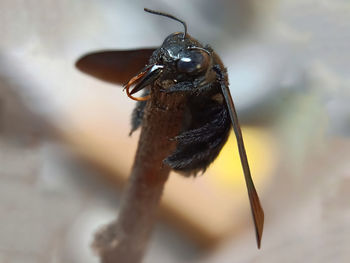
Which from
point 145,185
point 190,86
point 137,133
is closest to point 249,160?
point 137,133

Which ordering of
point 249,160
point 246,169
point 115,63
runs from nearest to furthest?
point 246,169 → point 115,63 → point 249,160

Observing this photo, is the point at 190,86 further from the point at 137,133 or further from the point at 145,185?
the point at 137,133

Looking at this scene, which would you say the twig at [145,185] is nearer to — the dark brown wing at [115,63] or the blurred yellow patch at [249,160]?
the dark brown wing at [115,63]

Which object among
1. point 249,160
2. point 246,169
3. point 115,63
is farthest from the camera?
point 249,160

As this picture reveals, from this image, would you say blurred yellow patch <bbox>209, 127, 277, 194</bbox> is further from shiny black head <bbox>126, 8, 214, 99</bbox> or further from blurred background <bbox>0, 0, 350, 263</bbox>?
shiny black head <bbox>126, 8, 214, 99</bbox>

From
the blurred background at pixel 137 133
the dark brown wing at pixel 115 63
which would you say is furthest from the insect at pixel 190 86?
the blurred background at pixel 137 133

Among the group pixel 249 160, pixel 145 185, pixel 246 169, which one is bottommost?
pixel 246 169

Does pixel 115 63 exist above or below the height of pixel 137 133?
below
